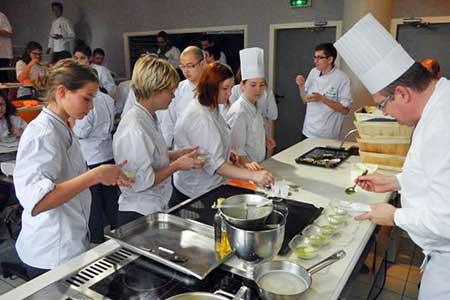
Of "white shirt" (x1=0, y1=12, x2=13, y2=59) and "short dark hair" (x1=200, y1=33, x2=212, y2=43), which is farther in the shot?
"short dark hair" (x1=200, y1=33, x2=212, y2=43)

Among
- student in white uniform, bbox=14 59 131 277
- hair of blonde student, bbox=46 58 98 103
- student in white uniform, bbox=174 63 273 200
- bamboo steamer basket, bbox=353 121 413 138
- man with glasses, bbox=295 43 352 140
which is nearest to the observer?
student in white uniform, bbox=14 59 131 277

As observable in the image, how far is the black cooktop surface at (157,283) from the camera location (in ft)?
3.00

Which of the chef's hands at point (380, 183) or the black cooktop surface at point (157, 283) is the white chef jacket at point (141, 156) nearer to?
the black cooktop surface at point (157, 283)

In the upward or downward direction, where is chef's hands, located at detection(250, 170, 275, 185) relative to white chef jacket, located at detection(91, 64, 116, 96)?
downward

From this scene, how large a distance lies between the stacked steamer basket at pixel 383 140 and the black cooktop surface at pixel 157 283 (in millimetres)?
1349

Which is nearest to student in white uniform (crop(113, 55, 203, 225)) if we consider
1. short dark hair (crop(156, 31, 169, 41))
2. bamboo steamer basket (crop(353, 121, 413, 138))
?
bamboo steamer basket (crop(353, 121, 413, 138))

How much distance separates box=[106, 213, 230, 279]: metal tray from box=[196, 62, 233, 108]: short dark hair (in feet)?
2.17

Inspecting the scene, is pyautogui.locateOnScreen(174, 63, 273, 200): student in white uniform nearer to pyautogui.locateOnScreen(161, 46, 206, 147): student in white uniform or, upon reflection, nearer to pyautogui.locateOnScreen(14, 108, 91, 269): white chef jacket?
pyautogui.locateOnScreen(14, 108, 91, 269): white chef jacket

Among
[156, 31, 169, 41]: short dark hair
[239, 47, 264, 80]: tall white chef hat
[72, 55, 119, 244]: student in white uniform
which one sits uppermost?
[156, 31, 169, 41]: short dark hair

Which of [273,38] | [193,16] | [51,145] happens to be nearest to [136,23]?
[193,16]

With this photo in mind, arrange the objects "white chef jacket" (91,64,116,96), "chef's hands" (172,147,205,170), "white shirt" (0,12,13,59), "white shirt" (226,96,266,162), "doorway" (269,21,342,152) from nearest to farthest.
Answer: "chef's hands" (172,147,205,170)
"white shirt" (226,96,266,162)
"white chef jacket" (91,64,116,96)
"doorway" (269,21,342,152)
"white shirt" (0,12,13,59)

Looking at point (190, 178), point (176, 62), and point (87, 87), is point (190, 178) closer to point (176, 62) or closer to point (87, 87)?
point (87, 87)

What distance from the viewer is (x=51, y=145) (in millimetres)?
1149

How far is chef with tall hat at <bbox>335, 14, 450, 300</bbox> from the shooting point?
99cm
